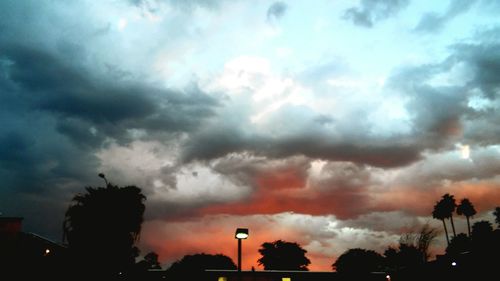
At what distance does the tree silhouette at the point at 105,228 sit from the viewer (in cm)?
3188

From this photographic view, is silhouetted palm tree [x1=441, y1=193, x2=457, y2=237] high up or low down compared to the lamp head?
up

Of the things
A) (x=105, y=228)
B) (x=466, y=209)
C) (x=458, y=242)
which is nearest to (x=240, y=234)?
(x=105, y=228)

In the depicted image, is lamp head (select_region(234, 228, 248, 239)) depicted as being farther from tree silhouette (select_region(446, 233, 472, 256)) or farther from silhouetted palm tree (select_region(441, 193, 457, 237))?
silhouetted palm tree (select_region(441, 193, 457, 237))

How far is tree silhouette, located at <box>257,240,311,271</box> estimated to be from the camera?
96.1 meters

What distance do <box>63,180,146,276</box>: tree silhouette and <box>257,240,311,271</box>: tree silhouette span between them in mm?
66604

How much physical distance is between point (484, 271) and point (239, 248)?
93.9 feet

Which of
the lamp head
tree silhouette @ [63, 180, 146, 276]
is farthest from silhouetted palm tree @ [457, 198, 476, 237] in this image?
the lamp head

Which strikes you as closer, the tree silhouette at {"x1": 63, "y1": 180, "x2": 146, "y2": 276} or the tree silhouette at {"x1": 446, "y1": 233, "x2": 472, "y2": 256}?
the tree silhouette at {"x1": 63, "y1": 180, "x2": 146, "y2": 276}

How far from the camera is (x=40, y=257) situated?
30156mm

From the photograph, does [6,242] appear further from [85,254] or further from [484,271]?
[484,271]

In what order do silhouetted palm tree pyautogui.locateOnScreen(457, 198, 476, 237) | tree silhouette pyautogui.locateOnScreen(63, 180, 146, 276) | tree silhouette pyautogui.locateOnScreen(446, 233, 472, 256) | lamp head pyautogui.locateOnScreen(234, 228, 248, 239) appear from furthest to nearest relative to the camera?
silhouetted palm tree pyautogui.locateOnScreen(457, 198, 476, 237) < tree silhouette pyautogui.locateOnScreen(446, 233, 472, 256) < tree silhouette pyautogui.locateOnScreen(63, 180, 146, 276) < lamp head pyautogui.locateOnScreen(234, 228, 248, 239)

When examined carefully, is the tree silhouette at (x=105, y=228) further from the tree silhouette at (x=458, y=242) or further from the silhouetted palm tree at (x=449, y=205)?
the silhouetted palm tree at (x=449, y=205)

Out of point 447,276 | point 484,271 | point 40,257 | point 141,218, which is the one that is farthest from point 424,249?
point 40,257

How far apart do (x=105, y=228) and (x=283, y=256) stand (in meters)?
70.6
